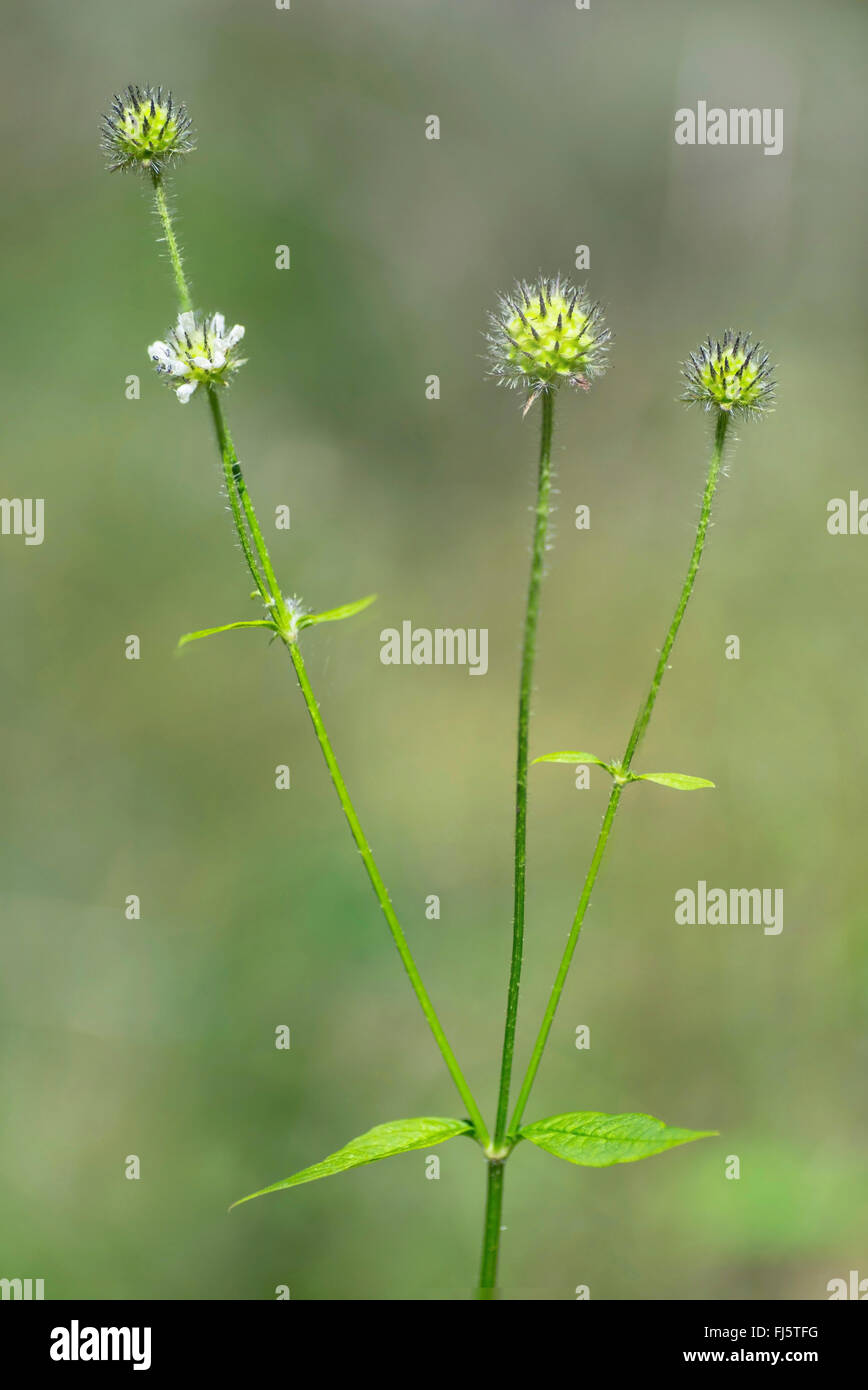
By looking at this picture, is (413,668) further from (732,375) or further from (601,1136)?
(601,1136)

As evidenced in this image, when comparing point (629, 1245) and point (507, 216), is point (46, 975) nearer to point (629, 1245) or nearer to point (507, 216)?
point (629, 1245)

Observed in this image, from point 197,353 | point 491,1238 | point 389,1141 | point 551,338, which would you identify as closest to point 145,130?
point 197,353

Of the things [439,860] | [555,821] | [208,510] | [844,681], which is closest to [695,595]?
[844,681]

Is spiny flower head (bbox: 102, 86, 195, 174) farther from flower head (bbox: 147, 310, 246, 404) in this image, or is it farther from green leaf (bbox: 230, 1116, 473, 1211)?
green leaf (bbox: 230, 1116, 473, 1211)

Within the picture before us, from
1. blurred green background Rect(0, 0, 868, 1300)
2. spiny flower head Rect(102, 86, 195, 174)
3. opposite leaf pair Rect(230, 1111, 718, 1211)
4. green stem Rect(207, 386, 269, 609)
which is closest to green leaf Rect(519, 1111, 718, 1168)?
opposite leaf pair Rect(230, 1111, 718, 1211)

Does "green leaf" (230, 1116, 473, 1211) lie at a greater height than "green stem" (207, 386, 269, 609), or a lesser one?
lesser

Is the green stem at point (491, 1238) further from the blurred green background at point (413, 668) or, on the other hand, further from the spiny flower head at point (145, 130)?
the blurred green background at point (413, 668)
